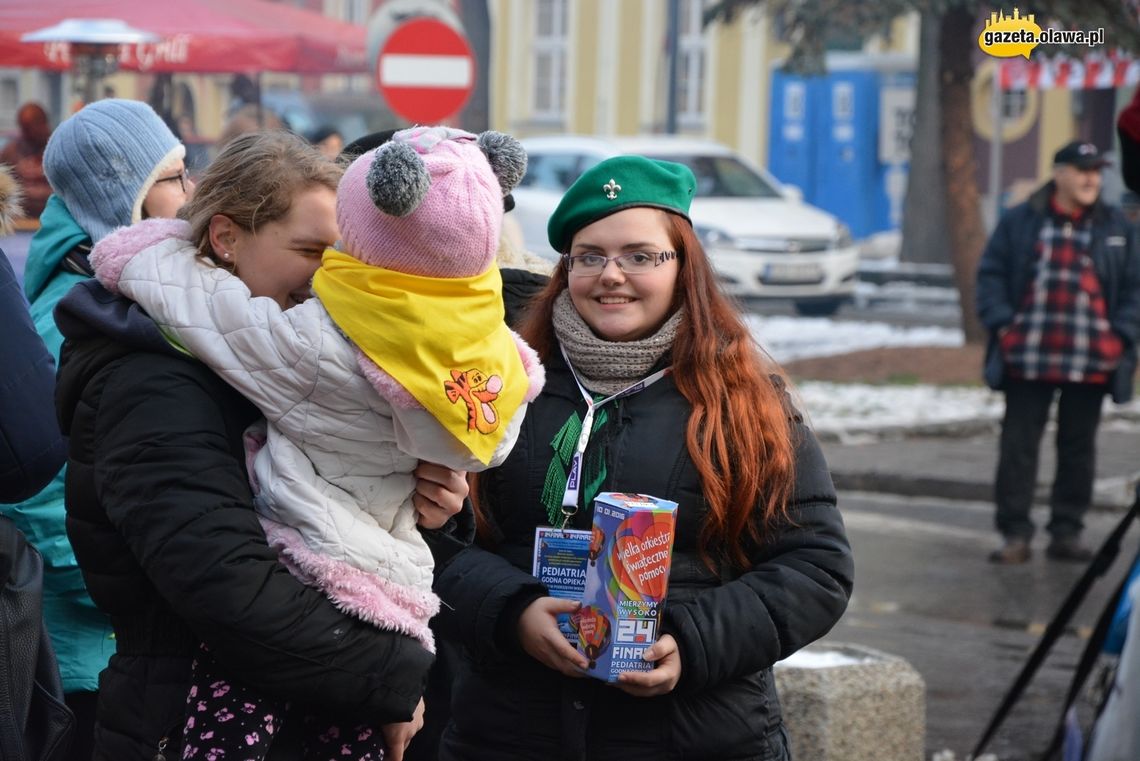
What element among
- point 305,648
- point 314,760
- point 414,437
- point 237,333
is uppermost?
point 237,333

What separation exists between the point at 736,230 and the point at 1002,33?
1243cm

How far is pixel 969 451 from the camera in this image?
1155 cm

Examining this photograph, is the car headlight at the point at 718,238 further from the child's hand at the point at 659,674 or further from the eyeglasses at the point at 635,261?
the child's hand at the point at 659,674

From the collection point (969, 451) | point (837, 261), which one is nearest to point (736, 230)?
point (837, 261)

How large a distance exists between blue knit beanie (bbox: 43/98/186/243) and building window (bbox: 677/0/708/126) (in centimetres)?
3222

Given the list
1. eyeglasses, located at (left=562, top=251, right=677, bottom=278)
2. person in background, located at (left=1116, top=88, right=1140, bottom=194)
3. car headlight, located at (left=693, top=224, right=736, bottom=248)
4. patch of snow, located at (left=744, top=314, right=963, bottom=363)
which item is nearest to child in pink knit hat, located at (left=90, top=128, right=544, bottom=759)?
eyeglasses, located at (left=562, top=251, right=677, bottom=278)

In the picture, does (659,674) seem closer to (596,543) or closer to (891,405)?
(596,543)

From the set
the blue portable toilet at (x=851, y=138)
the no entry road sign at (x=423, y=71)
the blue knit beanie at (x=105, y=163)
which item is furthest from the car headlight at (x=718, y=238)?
the blue knit beanie at (x=105, y=163)

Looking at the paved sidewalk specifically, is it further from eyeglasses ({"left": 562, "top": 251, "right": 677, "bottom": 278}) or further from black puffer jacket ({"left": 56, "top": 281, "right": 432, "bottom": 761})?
black puffer jacket ({"left": 56, "top": 281, "right": 432, "bottom": 761})

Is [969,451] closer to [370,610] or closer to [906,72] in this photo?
[370,610]

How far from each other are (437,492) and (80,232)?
147cm

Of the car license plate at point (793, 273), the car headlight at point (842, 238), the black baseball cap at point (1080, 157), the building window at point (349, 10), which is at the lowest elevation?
the car license plate at point (793, 273)

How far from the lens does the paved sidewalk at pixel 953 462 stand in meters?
10.3

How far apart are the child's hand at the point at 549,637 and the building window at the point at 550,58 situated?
3526 cm
